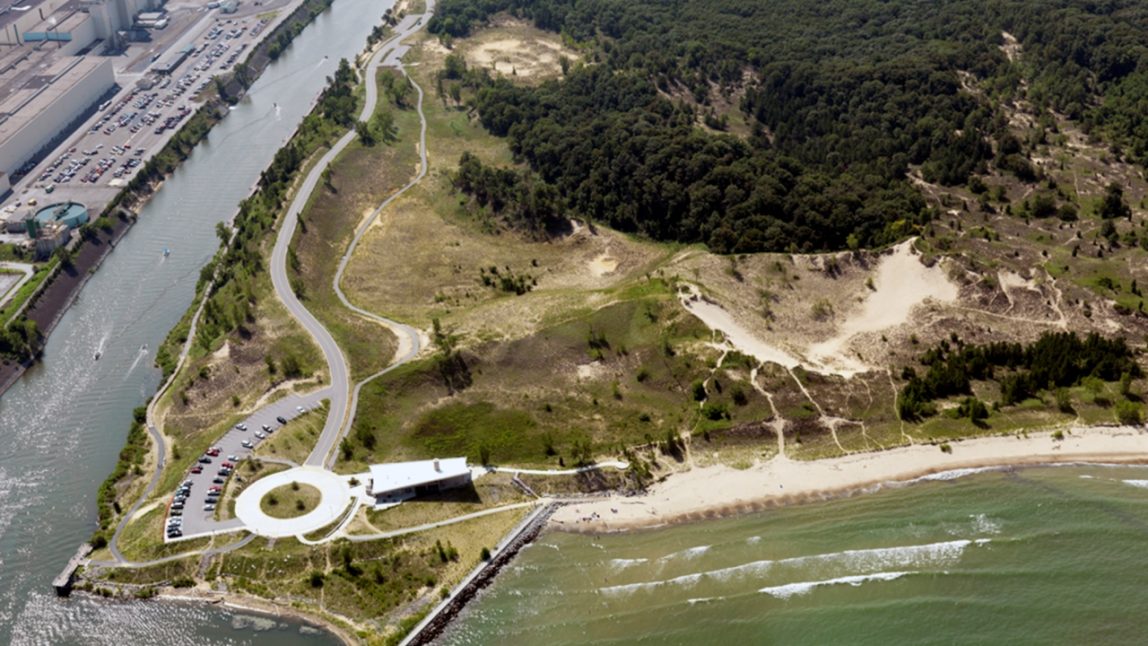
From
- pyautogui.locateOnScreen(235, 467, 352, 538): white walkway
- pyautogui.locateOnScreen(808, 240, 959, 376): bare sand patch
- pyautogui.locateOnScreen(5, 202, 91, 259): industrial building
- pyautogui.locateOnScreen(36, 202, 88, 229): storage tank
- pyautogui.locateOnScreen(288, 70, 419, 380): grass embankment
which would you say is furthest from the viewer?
pyautogui.locateOnScreen(36, 202, 88, 229): storage tank

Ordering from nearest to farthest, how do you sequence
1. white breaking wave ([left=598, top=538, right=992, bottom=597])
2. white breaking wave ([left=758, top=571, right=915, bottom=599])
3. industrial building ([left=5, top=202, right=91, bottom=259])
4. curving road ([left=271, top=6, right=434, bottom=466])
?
1. white breaking wave ([left=758, top=571, right=915, bottom=599])
2. white breaking wave ([left=598, top=538, right=992, bottom=597])
3. curving road ([left=271, top=6, right=434, bottom=466])
4. industrial building ([left=5, top=202, right=91, bottom=259])

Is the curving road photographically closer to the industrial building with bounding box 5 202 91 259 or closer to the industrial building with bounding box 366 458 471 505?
the industrial building with bounding box 366 458 471 505

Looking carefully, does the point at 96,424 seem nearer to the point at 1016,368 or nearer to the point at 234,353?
the point at 234,353

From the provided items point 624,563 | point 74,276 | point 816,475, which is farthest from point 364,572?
point 74,276

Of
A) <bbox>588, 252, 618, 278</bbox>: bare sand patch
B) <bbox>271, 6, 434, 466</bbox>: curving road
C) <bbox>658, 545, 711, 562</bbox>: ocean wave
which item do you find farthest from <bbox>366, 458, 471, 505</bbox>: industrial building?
<bbox>588, 252, 618, 278</bbox>: bare sand patch

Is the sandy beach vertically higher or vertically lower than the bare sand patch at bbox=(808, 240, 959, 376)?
lower

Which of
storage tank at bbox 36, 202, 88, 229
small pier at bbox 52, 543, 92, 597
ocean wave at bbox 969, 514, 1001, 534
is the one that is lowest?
small pier at bbox 52, 543, 92, 597

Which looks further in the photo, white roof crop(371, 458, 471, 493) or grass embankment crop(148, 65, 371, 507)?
grass embankment crop(148, 65, 371, 507)
